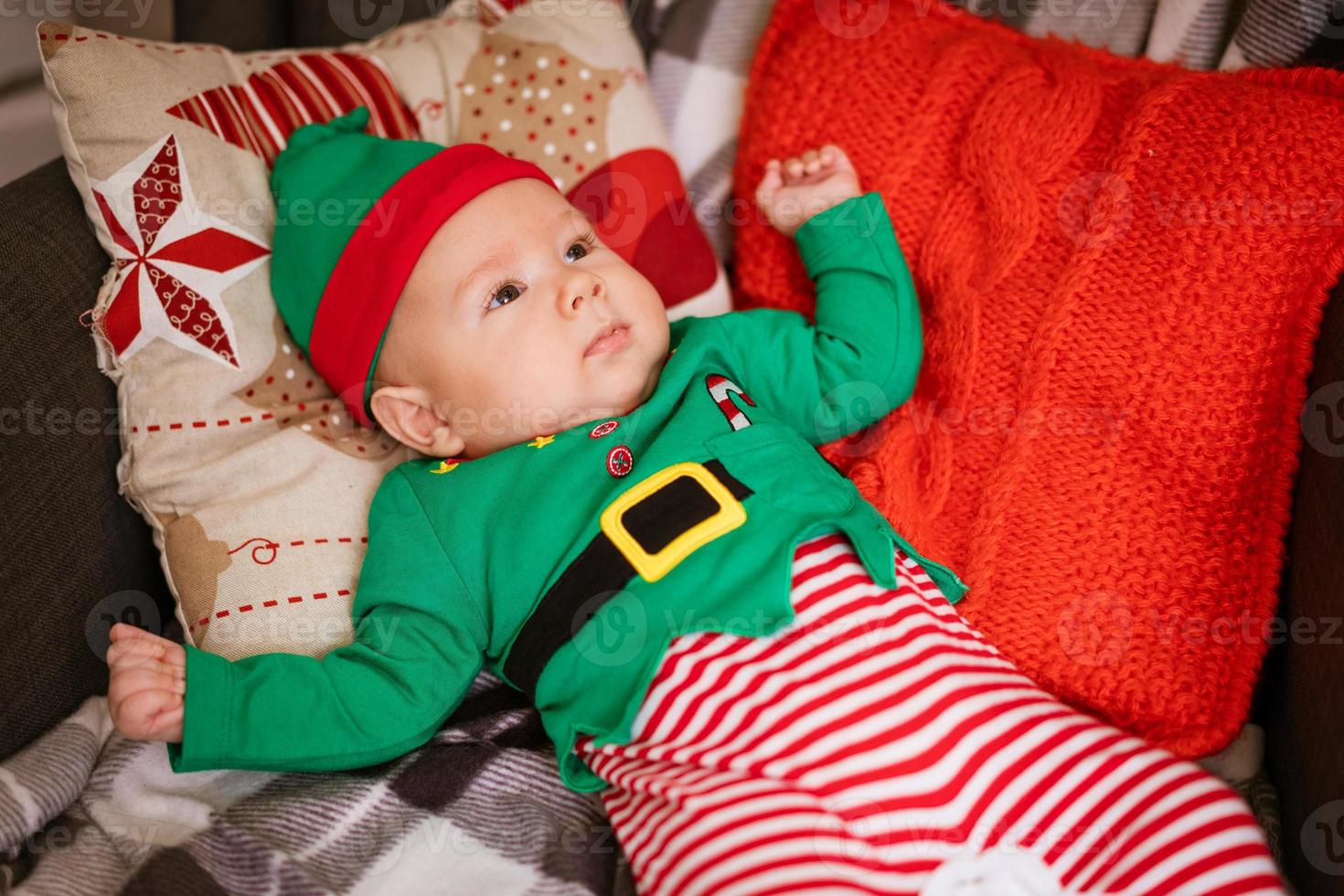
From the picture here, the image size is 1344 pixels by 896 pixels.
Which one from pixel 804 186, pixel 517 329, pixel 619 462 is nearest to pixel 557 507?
pixel 619 462

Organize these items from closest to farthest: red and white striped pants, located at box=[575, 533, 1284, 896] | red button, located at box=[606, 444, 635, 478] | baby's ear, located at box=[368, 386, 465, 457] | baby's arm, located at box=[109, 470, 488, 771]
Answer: red and white striped pants, located at box=[575, 533, 1284, 896] → baby's arm, located at box=[109, 470, 488, 771] → red button, located at box=[606, 444, 635, 478] → baby's ear, located at box=[368, 386, 465, 457]

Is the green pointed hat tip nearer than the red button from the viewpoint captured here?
No

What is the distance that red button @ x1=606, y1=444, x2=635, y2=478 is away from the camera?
A: 988 millimetres

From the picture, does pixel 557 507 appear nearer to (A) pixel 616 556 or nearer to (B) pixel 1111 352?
(A) pixel 616 556

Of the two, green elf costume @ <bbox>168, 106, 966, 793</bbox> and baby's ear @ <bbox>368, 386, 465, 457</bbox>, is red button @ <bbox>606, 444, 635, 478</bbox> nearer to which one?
green elf costume @ <bbox>168, 106, 966, 793</bbox>

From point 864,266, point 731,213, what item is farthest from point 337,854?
point 731,213

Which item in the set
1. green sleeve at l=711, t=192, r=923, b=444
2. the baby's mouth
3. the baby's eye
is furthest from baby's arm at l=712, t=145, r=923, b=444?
the baby's eye

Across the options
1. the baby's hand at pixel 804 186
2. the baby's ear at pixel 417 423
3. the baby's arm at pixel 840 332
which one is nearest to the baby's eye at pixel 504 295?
the baby's ear at pixel 417 423

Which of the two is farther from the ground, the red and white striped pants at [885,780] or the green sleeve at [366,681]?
the red and white striped pants at [885,780]

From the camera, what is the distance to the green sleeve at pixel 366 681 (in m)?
0.88

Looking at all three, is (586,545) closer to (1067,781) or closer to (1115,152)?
(1067,781)

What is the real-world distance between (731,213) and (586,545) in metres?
0.62

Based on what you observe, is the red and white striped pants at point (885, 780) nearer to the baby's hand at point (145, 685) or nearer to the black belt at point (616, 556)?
the black belt at point (616, 556)

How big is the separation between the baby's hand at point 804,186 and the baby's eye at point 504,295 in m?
0.36
